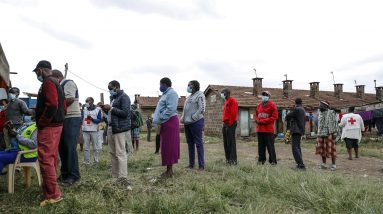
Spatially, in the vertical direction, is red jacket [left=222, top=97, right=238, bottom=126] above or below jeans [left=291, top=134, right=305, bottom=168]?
above

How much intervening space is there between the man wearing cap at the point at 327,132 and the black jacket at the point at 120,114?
17.2 ft

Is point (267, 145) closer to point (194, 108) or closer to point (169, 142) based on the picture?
point (194, 108)

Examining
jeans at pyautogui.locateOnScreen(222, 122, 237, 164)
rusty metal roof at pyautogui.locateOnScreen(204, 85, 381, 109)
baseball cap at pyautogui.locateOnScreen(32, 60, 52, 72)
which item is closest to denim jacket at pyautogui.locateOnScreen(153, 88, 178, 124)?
baseball cap at pyautogui.locateOnScreen(32, 60, 52, 72)

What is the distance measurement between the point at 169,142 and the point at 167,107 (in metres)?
0.60

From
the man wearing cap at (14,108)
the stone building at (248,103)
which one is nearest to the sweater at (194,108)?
the man wearing cap at (14,108)

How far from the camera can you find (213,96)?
89.5ft

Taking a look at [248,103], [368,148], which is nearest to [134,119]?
[368,148]

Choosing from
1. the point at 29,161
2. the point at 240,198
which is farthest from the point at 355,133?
the point at 29,161

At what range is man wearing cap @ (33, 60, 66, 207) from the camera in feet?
13.6

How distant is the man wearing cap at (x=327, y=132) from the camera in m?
8.60

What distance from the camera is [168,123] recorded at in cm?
602

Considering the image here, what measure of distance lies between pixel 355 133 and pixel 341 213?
25.6 feet

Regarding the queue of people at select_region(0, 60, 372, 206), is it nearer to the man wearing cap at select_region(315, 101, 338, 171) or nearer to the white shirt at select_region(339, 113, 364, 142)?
the man wearing cap at select_region(315, 101, 338, 171)

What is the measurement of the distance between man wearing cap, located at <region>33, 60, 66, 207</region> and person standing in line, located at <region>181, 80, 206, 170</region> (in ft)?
10.1
